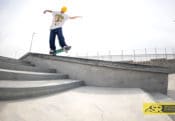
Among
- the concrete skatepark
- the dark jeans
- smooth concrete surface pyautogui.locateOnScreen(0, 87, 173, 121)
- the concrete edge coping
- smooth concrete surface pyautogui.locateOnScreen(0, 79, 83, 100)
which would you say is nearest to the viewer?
smooth concrete surface pyautogui.locateOnScreen(0, 87, 173, 121)

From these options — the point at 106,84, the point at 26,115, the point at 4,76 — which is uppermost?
the point at 4,76

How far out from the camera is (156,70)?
3170 mm

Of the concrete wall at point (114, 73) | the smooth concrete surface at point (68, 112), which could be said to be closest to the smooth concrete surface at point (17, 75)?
the smooth concrete surface at point (68, 112)

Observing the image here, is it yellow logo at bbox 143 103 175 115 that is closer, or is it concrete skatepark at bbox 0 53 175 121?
concrete skatepark at bbox 0 53 175 121

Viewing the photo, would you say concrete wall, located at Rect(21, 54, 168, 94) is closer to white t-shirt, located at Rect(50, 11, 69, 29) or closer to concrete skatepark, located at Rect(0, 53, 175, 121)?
concrete skatepark, located at Rect(0, 53, 175, 121)

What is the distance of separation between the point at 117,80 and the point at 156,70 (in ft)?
3.53

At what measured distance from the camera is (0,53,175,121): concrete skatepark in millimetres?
1449

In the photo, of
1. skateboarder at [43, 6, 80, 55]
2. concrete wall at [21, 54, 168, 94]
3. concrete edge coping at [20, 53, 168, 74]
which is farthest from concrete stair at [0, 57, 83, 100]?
skateboarder at [43, 6, 80, 55]

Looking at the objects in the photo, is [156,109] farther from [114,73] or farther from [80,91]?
[114,73]

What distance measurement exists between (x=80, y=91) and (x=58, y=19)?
3.41 metres

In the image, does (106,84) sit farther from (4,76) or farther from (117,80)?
(4,76)

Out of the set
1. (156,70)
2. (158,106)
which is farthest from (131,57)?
(158,106)

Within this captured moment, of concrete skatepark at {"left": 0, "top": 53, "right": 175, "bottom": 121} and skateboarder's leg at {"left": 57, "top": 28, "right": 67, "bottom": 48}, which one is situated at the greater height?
skateboarder's leg at {"left": 57, "top": 28, "right": 67, "bottom": 48}

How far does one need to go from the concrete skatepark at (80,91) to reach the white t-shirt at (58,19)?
4.53 feet
